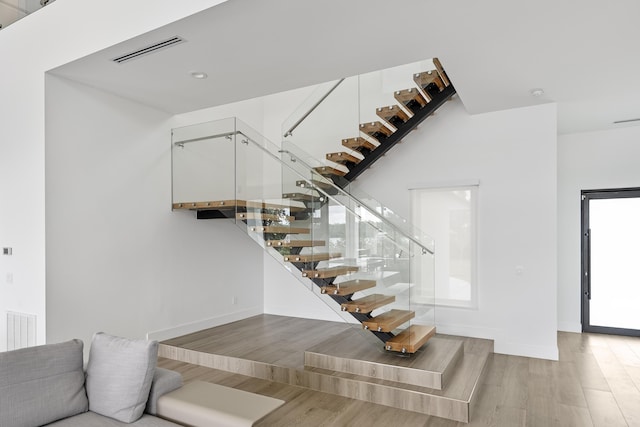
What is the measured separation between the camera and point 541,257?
17.2 ft

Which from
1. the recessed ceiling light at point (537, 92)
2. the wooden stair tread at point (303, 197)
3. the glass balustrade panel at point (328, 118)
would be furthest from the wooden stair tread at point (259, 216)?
the recessed ceiling light at point (537, 92)

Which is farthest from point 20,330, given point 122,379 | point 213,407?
point 213,407

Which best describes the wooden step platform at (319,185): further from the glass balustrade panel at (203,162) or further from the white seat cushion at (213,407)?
the white seat cushion at (213,407)

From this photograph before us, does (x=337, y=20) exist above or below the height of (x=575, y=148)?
above

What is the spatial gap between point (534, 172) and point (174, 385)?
16.1 feet

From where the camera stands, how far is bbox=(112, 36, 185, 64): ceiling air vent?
11.8 ft

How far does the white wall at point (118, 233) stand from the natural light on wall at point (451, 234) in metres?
3.32

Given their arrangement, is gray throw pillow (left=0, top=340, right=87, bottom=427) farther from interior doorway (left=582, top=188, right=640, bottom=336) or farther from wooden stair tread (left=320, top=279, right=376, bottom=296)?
interior doorway (left=582, top=188, right=640, bottom=336)

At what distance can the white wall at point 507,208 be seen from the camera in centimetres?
521

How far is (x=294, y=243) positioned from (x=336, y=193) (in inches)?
31.9

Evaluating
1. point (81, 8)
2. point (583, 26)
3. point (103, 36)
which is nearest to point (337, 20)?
point (583, 26)

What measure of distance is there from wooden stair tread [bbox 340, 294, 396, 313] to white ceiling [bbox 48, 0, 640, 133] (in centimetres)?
249

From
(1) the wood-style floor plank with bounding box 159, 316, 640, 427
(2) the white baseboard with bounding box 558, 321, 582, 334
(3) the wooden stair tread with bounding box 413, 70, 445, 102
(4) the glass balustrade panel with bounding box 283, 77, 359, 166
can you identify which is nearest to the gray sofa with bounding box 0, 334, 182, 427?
(1) the wood-style floor plank with bounding box 159, 316, 640, 427

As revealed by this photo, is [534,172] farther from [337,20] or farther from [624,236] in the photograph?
[337,20]
